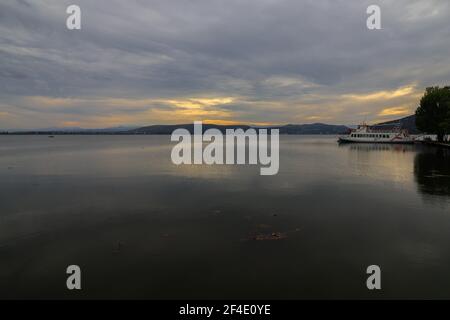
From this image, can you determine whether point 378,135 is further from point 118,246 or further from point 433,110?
point 118,246

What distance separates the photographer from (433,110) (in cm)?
7869

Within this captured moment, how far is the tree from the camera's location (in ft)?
246

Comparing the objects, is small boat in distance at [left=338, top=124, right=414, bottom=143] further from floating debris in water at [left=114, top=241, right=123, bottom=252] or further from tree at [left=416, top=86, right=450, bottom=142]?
floating debris in water at [left=114, top=241, right=123, bottom=252]

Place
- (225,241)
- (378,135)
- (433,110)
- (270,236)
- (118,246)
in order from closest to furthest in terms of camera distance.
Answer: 1. (118,246)
2. (225,241)
3. (270,236)
4. (433,110)
5. (378,135)

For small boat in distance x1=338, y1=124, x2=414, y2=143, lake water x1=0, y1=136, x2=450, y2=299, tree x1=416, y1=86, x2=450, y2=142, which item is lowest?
lake water x1=0, y1=136, x2=450, y2=299

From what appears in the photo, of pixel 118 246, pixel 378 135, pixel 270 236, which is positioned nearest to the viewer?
pixel 118 246

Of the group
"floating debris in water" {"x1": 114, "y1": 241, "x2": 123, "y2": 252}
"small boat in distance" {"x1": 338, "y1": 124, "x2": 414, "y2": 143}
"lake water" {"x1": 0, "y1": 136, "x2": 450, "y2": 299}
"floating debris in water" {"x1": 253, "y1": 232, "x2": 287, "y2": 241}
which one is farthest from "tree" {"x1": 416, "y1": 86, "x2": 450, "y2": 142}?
"floating debris in water" {"x1": 114, "y1": 241, "x2": 123, "y2": 252}

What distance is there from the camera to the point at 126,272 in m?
10.3

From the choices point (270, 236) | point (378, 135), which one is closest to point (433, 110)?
point (378, 135)

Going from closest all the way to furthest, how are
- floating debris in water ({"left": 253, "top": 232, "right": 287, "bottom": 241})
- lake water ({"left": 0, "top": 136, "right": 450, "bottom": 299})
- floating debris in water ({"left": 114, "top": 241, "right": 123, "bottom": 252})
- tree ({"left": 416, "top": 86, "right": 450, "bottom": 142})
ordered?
1. lake water ({"left": 0, "top": 136, "right": 450, "bottom": 299})
2. floating debris in water ({"left": 114, "top": 241, "right": 123, "bottom": 252})
3. floating debris in water ({"left": 253, "top": 232, "right": 287, "bottom": 241})
4. tree ({"left": 416, "top": 86, "right": 450, "bottom": 142})

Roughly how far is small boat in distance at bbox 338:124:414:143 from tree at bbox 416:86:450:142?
54.8 ft

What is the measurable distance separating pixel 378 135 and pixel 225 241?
11125cm

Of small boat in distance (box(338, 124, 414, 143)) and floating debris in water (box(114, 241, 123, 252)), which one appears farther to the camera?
small boat in distance (box(338, 124, 414, 143))
